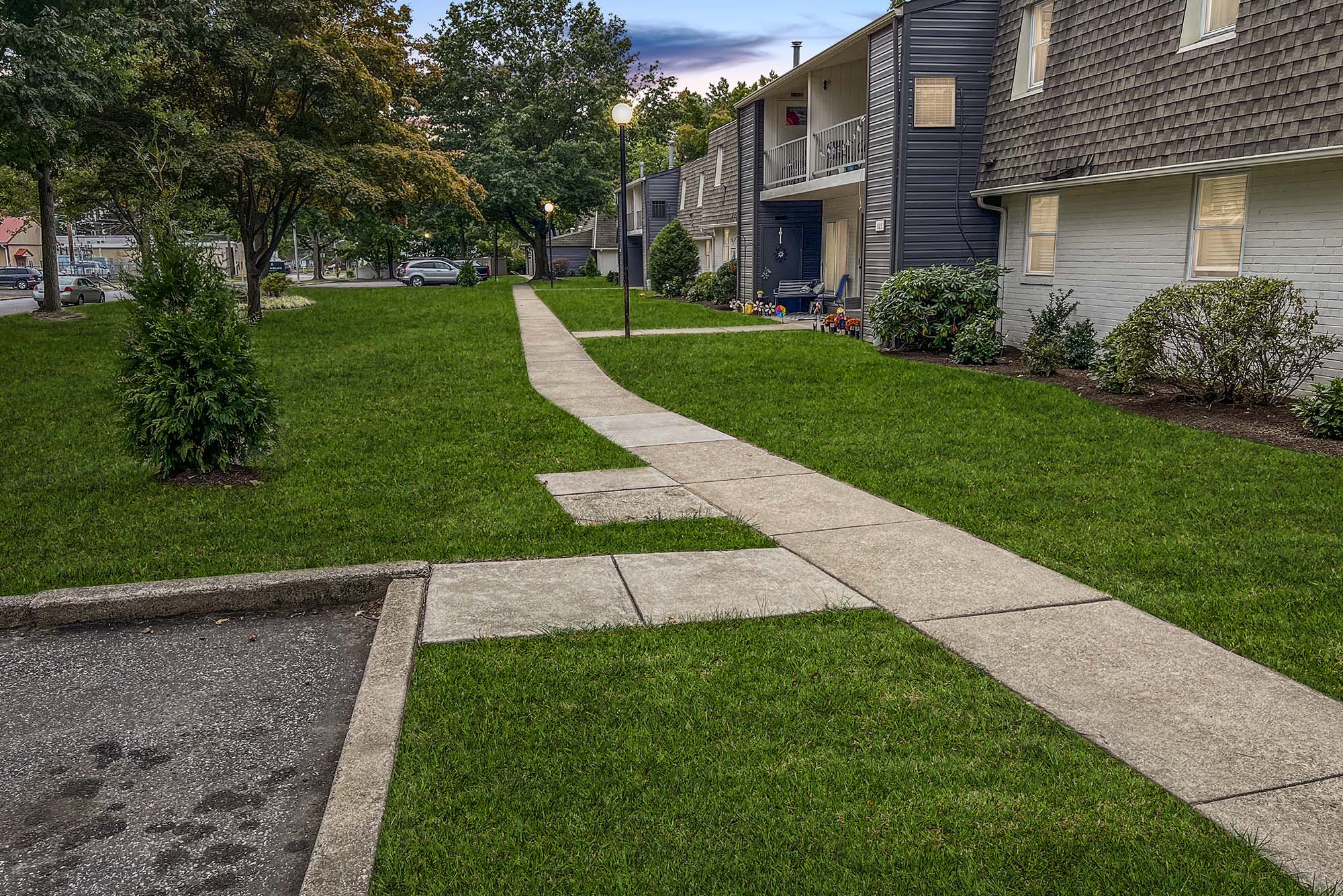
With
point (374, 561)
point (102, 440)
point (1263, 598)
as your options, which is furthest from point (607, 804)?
point (102, 440)

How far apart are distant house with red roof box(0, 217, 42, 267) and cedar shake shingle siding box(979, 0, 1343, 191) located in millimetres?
76579

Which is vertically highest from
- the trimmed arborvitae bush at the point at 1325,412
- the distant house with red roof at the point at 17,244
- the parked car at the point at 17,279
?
the distant house with red roof at the point at 17,244

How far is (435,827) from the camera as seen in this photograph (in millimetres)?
3264

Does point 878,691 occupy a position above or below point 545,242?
below

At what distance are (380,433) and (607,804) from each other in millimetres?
7447

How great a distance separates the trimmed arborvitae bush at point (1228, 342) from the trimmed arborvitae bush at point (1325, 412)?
1.02 m

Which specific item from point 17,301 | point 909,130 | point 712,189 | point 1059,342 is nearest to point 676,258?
point 712,189

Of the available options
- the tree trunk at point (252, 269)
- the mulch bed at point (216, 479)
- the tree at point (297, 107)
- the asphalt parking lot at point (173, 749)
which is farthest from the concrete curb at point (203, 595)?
the tree trunk at point (252, 269)

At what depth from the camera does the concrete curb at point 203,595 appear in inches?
206

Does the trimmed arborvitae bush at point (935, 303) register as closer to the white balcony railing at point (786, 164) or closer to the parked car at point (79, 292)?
the white balcony railing at point (786, 164)

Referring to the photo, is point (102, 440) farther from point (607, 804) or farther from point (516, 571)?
point (607, 804)

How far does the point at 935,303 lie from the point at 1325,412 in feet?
24.5

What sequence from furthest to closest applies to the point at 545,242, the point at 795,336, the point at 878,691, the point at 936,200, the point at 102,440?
the point at 545,242 < the point at 795,336 < the point at 936,200 < the point at 102,440 < the point at 878,691

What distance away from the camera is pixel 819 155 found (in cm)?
2266
